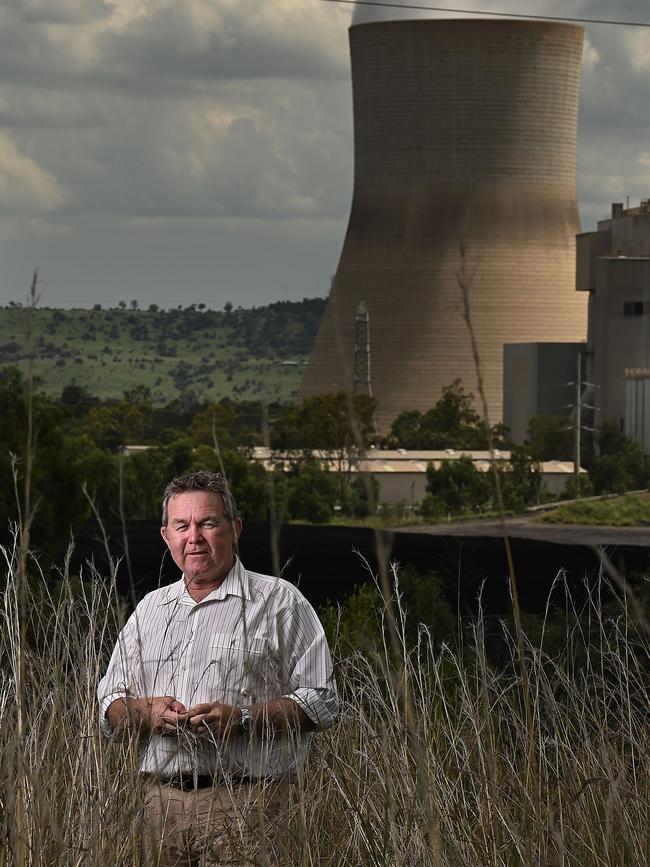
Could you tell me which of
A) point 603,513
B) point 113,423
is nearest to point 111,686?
point 603,513

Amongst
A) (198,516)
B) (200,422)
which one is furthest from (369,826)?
(200,422)

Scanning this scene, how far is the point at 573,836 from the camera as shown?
208cm

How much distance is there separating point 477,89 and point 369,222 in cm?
531

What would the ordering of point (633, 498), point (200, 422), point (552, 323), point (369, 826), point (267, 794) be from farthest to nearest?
point (552, 323) < point (200, 422) < point (633, 498) < point (267, 794) < point (369, 826)

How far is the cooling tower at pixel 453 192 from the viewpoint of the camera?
46.3 metres

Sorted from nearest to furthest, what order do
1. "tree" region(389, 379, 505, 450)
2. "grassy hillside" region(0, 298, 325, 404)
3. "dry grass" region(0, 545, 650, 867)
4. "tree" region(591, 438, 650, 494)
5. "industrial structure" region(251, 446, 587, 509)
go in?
1. "dry grass" region(0, 545, 650, 867)
2. "industrial structure" region(251, 446, 587, 509)
3. "tree" region(591, 438, 650, 494)
4. "tree" region(389, 379, 505, 450)
5. "grassy hillside" region(0, 298, 325, 404)

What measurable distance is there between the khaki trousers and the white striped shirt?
0.04 meters

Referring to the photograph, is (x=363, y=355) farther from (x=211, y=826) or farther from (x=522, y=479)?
(x=211, y=826)

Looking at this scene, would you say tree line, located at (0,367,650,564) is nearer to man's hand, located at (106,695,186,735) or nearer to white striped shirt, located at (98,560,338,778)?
white striped shirt, located at (98,560,338,778)

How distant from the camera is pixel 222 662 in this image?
229 cm

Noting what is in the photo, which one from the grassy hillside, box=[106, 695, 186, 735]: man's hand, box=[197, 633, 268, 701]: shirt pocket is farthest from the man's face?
the grassy hillside

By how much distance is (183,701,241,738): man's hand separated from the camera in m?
2.16

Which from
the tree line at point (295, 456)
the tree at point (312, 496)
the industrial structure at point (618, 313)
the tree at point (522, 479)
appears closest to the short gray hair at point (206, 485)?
the tree line at point (295, 456)

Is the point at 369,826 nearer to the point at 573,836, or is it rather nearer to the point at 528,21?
the point at 573,836
